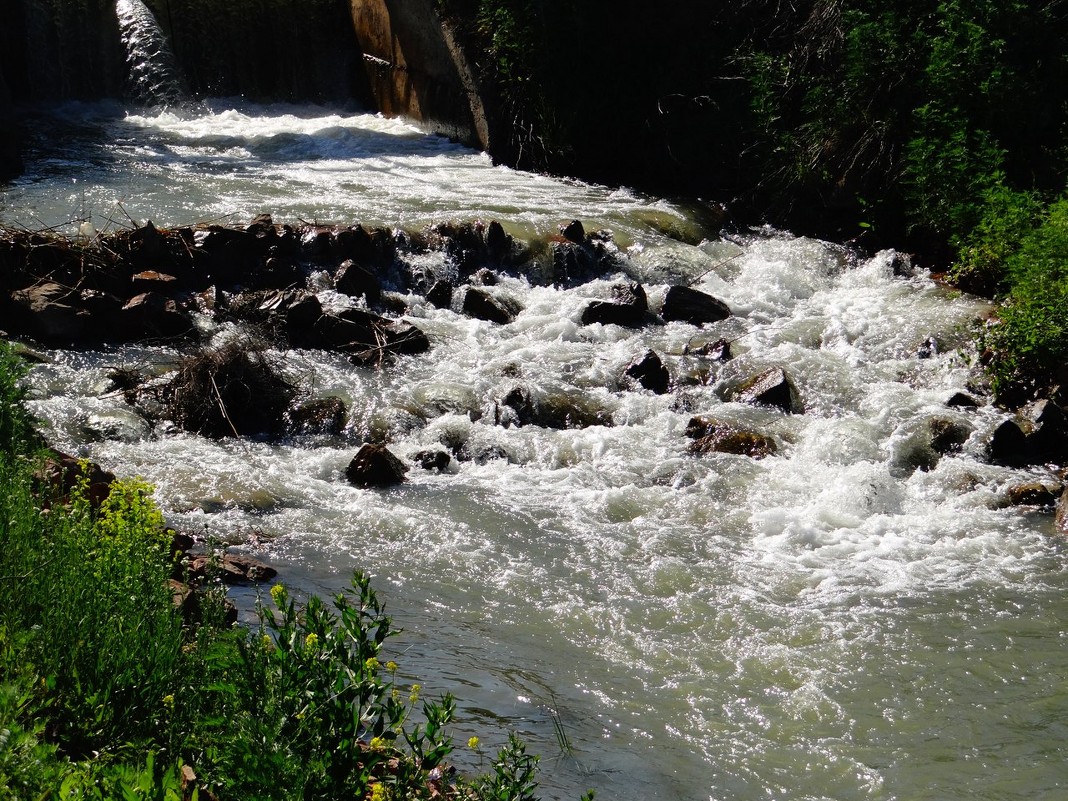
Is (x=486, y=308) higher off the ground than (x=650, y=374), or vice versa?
(x=486, y=308)

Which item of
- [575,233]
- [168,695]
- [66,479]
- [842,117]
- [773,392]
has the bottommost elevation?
[773,392]

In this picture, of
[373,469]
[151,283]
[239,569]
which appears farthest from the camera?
[151,283]

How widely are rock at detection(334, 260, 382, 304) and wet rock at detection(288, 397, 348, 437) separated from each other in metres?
2.18

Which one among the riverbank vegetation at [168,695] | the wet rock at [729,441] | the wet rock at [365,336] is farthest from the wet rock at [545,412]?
the riverbank vegetation at [168,695]

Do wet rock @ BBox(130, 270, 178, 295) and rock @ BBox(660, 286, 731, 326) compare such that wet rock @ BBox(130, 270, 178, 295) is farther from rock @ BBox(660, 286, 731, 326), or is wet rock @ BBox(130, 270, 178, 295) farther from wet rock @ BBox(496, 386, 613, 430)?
rock @ BBox(660, 286, 731, 326)

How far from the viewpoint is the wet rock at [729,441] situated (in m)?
8.40

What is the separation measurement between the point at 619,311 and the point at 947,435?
3.47 meters

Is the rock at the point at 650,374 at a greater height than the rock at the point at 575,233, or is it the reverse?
the rock at the point at 575,233

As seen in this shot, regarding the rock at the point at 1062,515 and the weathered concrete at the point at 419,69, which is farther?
the weathered concrete at the point at 419,69

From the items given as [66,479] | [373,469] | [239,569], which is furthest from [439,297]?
[66,479]

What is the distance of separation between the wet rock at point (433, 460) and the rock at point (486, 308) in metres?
2.86

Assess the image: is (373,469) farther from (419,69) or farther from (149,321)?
(419,69)

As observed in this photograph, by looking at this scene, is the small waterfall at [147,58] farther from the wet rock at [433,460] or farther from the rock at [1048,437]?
the rock at [1048,437]

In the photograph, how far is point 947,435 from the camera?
28.0 feet
